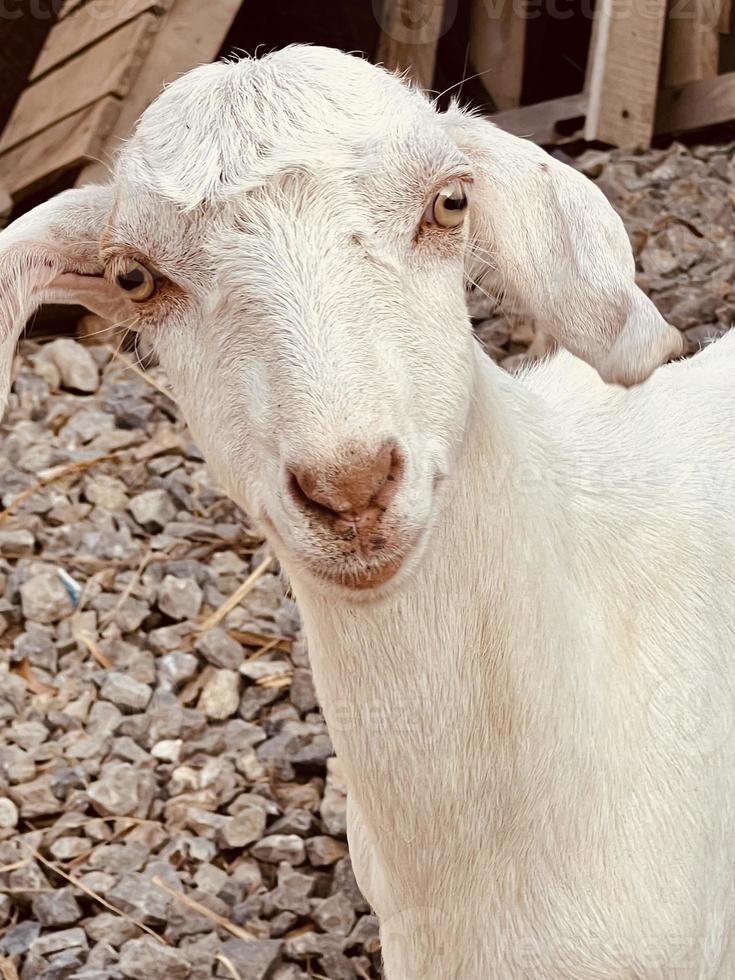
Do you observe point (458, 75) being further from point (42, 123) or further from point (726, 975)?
point (726, 975)

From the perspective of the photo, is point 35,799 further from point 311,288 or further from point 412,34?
point 412,34

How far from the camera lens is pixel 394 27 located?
4.18 metres

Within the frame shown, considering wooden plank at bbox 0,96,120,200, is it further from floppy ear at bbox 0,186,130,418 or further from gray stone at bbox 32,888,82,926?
floppy ear at bbox 0,186,130,418

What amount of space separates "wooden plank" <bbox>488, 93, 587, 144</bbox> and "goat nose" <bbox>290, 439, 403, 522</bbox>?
9.80ft

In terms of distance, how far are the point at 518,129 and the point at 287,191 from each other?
115 inches

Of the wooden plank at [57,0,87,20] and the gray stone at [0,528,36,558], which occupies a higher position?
the wooden plank at [57,0,87,20]

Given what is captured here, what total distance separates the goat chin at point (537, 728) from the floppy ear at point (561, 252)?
11 cm

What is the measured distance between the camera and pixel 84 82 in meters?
4.03

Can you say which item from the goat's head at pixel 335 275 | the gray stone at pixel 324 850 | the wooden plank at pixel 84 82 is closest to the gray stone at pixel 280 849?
the gray stone at pixel 324 850

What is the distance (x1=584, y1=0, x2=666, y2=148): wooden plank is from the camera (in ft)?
13.0

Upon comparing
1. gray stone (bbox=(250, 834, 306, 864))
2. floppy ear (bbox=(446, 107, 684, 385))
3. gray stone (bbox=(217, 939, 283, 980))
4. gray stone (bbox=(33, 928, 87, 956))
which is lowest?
gray stone (bbox=(33, 928, 87, 956))

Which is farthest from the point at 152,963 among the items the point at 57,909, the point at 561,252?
the point at 561,252
